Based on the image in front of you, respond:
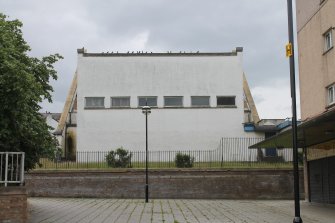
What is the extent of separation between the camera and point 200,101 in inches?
1682

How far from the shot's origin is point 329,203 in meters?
24.8

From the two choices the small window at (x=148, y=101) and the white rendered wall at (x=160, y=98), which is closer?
the white rendered wall at (x=160, y=98)

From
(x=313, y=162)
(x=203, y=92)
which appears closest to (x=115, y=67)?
(x=203, y=92)

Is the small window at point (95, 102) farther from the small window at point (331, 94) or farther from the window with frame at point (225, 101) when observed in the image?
the small window at point (331, 94)

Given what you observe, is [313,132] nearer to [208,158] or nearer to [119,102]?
[208,158]

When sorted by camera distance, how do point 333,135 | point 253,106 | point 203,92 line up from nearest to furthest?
point 333,135, point 203,92, point 253,106

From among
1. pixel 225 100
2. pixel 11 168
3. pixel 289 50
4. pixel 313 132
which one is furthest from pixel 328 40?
pixel 225 100

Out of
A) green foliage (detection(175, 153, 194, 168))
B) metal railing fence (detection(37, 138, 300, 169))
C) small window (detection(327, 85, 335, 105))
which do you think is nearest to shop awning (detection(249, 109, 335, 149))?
small window (detection(327, 85, 335, 105))

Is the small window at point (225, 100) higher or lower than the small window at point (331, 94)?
higher

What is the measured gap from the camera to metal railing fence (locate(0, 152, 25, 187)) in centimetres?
1505

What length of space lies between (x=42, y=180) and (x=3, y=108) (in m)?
16.7

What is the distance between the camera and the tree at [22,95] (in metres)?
15.4

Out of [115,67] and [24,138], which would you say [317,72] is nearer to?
[24,138]

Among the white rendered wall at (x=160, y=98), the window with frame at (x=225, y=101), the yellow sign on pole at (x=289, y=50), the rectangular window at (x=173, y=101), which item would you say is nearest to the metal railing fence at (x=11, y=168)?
the yellow sign on pole at (x=289, y=50)
